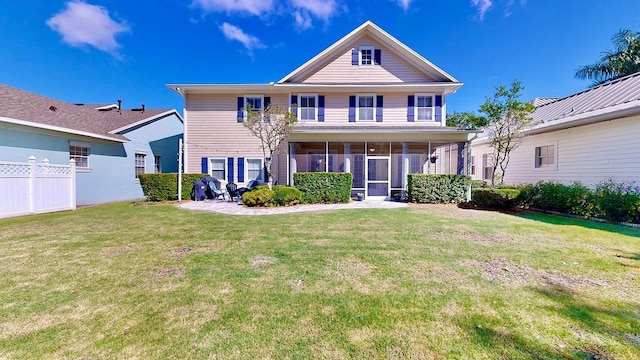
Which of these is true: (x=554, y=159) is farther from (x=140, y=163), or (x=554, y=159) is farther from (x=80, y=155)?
(x=80, y=155)

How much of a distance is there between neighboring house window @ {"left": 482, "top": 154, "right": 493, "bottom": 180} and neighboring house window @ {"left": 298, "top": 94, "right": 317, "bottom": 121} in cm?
1156

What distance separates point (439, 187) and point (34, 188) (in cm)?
1529

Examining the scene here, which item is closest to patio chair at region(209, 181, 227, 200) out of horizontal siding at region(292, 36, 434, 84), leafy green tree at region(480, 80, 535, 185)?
horizontal siding at region(292, 36, 434, 84)

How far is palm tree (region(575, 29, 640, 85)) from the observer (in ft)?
56.2

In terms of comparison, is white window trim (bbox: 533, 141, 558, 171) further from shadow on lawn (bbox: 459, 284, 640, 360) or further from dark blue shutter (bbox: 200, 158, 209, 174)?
dark blue shutter (bbox: 200, 158, 209, 174)

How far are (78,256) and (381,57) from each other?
14962 mm

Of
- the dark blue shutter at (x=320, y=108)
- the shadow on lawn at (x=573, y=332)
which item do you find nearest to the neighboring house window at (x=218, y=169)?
the dark blue shutter at (x=320, y=108)

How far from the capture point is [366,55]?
1375 cm

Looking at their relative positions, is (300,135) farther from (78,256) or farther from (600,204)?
(600,204)

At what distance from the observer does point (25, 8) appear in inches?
446

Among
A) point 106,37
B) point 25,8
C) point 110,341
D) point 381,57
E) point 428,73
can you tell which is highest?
point 106,37

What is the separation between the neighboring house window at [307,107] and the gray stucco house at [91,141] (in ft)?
29.9

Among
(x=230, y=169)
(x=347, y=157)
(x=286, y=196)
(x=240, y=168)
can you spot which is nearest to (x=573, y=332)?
(x=286, y=196)

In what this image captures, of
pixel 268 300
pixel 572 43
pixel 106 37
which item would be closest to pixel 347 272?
pixel 268 300
